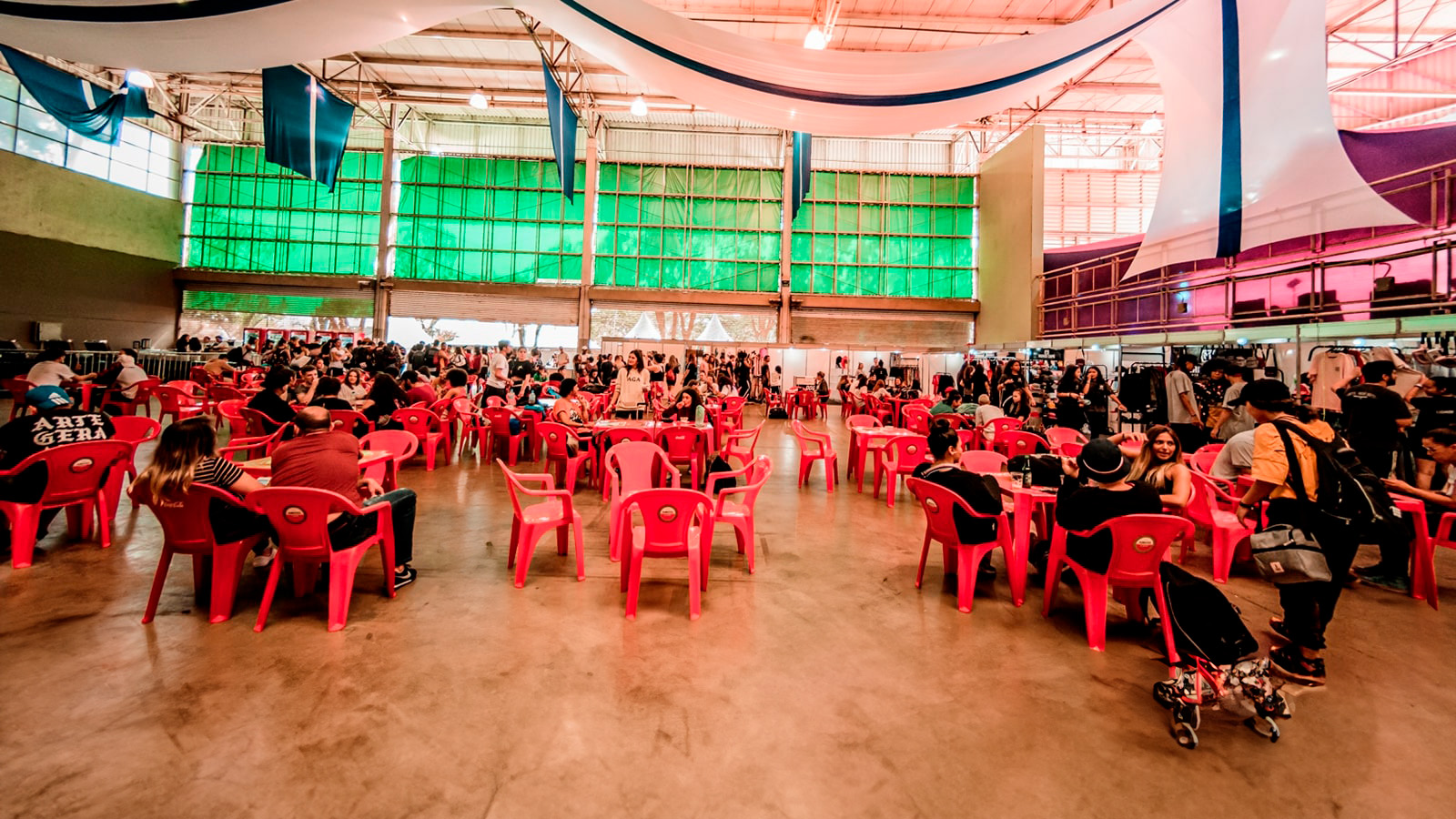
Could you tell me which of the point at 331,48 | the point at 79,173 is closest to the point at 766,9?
the point at 331,48

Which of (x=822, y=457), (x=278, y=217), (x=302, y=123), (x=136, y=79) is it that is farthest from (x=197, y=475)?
(x=278, y=217)

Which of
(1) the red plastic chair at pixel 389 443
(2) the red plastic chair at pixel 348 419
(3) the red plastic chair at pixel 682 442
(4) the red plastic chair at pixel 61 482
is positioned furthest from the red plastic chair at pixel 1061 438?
(4) the red plastic chair at pixel 61 482

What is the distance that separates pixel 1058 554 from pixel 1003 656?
0.78m

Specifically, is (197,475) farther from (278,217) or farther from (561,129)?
(278,217)

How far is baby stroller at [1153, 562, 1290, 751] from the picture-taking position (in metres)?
2.23

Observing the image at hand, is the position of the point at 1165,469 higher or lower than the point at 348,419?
lower

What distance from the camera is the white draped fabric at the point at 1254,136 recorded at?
9.21ft

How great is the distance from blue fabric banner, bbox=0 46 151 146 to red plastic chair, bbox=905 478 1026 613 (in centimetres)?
1307

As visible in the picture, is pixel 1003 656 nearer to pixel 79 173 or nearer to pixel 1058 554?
pixel 1058 554

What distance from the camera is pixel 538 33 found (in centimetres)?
1355

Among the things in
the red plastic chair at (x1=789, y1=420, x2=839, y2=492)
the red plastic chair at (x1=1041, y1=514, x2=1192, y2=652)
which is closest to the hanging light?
the red plastic chair at (x1=789, y1=420, x2=839, y2=492)

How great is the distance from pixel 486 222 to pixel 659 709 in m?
19.3

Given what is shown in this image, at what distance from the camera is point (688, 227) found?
62.4 feet

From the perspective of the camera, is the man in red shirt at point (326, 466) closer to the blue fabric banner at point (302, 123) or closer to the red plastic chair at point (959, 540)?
the red plastic chair at point (959, 540)
